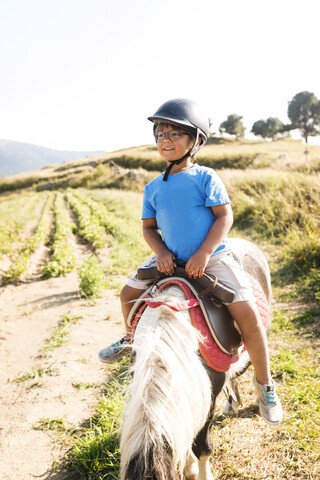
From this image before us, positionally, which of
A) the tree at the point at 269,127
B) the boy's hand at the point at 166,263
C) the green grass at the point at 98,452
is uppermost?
the tree at the point at 269,127

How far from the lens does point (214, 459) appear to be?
242 centimetres

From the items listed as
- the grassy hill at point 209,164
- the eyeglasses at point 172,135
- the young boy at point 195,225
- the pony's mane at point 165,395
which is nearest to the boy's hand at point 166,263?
the young boy at point 195,225

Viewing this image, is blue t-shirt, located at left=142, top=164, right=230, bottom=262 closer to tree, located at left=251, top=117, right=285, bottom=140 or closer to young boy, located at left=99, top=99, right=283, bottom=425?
young boy, located at left=99, top=99, right=283, bottom=425

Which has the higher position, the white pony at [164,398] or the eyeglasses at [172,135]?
the eyeglasses at [172,135]

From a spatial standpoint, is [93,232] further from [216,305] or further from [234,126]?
[234,126]

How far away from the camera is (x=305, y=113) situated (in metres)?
55.2

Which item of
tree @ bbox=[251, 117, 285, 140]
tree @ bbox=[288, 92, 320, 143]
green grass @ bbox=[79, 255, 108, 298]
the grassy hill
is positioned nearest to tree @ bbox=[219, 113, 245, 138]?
tree @ bbox=[251, 117, 285, 140]

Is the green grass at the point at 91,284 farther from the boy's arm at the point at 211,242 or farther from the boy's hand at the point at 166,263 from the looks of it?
the boy's arm at the point at 211,242

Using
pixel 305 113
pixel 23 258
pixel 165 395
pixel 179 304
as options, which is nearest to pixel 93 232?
pixel 23 258

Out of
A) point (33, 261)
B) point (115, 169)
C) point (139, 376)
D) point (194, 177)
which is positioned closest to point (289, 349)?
point (194, 177)

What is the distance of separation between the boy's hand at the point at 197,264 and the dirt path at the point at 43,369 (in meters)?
2.12

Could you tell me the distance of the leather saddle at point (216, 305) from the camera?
176 cm

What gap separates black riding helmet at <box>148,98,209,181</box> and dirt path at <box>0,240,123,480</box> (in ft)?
8.64

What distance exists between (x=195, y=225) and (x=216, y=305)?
0.54 m
